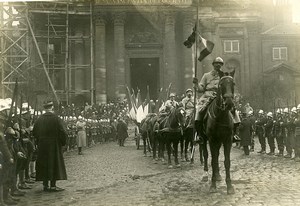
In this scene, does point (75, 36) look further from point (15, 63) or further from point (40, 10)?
point (15, 63)

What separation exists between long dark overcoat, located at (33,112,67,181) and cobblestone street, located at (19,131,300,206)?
0.47m

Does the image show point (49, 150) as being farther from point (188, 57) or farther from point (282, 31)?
→ point (282, 31)

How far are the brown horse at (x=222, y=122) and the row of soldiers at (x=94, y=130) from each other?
1694 centimetres

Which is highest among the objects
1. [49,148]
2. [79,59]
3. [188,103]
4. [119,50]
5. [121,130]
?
[119,50]

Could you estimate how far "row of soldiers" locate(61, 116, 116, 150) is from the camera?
27.6 metres

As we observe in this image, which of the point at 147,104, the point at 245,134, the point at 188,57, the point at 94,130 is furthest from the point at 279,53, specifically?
the point at 245,134

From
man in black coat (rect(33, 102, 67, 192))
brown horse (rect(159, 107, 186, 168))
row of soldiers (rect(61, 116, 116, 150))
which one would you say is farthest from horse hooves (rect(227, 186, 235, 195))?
row of soldiers (rect(61, 116, 116, 150))

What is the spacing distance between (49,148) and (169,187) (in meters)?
3.03

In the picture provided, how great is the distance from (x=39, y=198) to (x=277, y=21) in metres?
68.7

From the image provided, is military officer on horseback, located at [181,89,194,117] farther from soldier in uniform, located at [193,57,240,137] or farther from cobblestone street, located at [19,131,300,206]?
soldier in uniform, located at [193,57,240,137]

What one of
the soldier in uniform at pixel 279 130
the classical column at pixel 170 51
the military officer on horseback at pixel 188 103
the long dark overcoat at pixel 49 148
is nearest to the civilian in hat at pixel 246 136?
the soldier in uniform at pixel 279 130

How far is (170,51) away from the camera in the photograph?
1914 inches

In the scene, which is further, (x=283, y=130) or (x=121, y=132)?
(x=121, y=132)

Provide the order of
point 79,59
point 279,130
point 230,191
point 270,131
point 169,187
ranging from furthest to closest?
point 79,59
point 270,131
point 279,130
point 169,187
point 230,191
